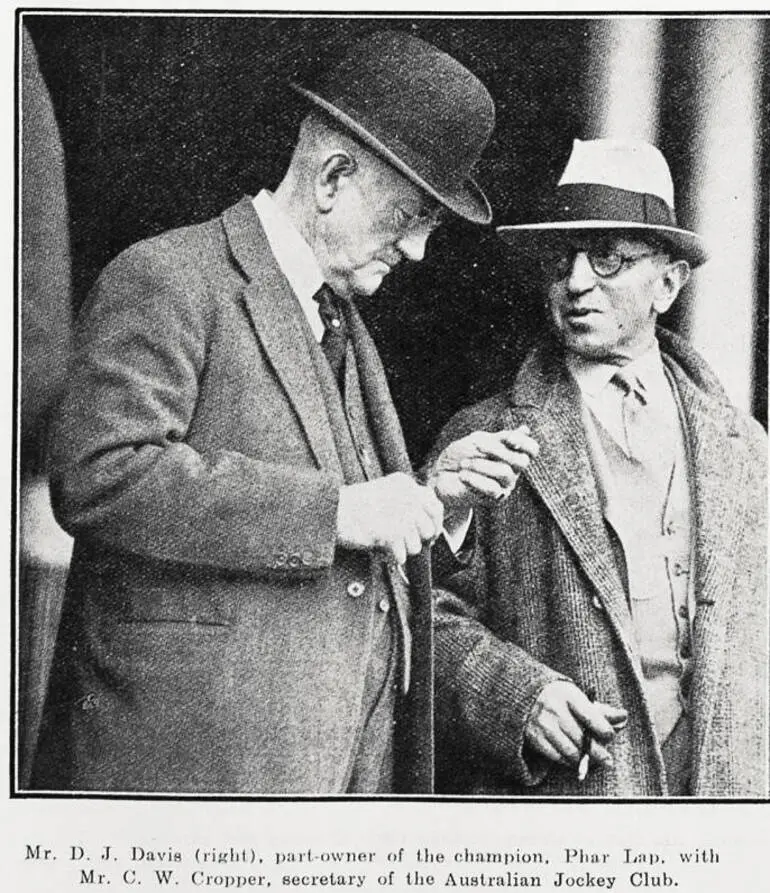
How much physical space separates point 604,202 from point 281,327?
30.5 inches

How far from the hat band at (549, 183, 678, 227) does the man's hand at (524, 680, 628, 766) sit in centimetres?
103

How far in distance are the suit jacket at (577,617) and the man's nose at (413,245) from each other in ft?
1.12

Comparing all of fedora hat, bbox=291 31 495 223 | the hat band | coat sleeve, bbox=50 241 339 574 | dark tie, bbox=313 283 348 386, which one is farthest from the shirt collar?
coat sleeve, bbox=50 241 339 574

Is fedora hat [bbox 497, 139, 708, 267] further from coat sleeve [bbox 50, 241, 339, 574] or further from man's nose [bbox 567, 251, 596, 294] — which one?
coat sleeve [bbox 50, 241, 339, 574]

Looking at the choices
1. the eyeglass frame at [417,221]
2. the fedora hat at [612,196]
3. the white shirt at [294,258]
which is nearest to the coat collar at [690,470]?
the fedora hat at [612,196]

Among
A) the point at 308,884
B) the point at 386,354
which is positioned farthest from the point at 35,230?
the point at 308,884

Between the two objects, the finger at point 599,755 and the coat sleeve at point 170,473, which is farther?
the finger at point 599,755

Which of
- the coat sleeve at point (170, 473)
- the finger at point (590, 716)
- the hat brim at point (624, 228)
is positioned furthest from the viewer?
the hat brim at point (624, 228)

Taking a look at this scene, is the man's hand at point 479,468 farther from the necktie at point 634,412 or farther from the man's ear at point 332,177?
the man's ear at point 332,177

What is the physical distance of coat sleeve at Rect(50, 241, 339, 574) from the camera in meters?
3.02

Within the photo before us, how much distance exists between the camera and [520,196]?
3.26 meters

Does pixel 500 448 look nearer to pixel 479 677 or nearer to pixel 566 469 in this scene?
pixel 566 469

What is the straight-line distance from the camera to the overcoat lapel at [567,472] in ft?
10.5

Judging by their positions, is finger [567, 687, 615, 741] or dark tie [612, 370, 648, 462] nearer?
finger [567, 687, 615, 741]
